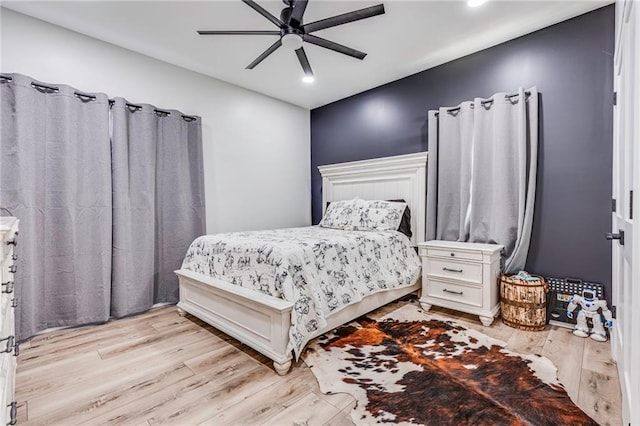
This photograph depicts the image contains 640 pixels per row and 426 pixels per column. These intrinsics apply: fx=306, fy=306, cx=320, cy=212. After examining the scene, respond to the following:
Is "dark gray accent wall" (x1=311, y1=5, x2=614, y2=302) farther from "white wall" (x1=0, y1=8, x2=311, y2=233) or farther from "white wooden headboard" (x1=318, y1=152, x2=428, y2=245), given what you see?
"white wall" (x1=0, y1=8, x2=311, y2=233)

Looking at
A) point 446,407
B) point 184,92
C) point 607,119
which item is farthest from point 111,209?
point 607,119

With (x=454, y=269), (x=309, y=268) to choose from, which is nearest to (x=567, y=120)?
(x=454, y=269)

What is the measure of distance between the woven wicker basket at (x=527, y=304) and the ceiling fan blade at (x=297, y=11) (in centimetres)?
259

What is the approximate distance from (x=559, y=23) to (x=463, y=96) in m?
0.90

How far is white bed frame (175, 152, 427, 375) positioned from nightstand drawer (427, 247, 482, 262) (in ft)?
1.45

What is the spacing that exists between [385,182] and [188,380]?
2.88 meters

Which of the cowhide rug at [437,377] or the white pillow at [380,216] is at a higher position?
the white pillow at [380,216]

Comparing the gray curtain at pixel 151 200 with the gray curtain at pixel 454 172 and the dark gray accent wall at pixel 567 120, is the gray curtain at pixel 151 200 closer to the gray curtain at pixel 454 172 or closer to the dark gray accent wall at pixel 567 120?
the gray curtain at pixel 454 172

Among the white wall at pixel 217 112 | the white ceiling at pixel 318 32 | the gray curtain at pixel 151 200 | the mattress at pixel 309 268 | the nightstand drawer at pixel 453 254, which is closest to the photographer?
the mattress at pixel 309 268

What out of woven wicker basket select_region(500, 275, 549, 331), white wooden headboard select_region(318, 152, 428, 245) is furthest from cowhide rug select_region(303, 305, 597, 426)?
white wooden headboard select_region(318, 152, 428, 245)

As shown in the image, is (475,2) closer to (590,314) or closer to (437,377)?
(590,314)

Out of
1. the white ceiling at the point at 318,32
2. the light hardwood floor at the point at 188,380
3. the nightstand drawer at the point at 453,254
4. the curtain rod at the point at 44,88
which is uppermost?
the white ceiling at the point at 318,32

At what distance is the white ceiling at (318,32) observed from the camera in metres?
2.38

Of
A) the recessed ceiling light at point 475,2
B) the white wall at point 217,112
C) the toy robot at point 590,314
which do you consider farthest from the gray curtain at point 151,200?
the toy robot at point 590,314
